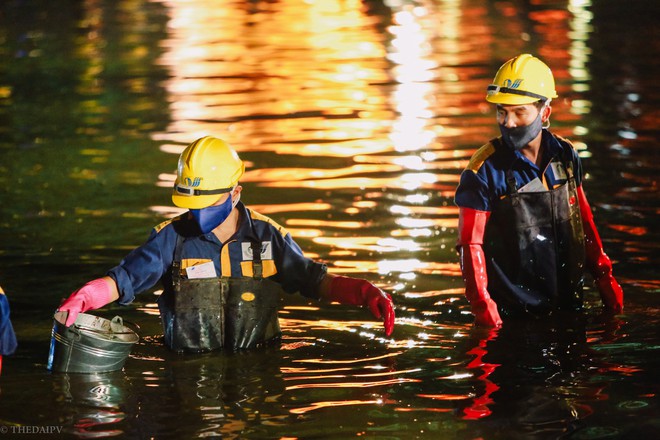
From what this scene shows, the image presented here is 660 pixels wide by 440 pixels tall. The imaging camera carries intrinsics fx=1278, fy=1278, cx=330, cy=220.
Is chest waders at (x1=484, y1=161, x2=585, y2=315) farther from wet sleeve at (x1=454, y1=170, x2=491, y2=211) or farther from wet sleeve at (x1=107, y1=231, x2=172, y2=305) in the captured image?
wet sleeve at (x1=107, y1=231, x2=172, y2=305)

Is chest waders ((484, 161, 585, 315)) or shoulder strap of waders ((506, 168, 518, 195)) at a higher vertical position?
shoulder strap of waders ((506, 168, 518, 195))

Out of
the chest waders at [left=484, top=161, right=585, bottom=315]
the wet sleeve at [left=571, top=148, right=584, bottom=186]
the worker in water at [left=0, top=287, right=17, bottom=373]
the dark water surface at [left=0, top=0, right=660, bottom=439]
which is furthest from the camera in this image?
the wet sleeve at [left=571, top=148, right=584, bottom=186]

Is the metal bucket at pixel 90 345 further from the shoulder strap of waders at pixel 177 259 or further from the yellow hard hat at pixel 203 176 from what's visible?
the yellow hard hat at pixel 203 176

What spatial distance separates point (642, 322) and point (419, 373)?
186cm

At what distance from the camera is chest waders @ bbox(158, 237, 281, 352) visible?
778 centimetres

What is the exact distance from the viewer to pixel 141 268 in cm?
754

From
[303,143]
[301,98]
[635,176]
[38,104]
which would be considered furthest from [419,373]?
[38,104]

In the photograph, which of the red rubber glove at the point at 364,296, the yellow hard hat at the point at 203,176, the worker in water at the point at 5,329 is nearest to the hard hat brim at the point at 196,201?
the yellow hard hat at the point at 203,176

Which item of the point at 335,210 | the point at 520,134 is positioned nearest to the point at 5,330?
the point at 520,134

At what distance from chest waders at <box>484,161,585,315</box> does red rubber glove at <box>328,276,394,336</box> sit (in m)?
1.21

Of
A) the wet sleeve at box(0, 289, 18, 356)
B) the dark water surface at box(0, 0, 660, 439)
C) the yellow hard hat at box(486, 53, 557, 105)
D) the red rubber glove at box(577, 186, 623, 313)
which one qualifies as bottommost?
the dark water surface at box(0, 0, 660, 439)

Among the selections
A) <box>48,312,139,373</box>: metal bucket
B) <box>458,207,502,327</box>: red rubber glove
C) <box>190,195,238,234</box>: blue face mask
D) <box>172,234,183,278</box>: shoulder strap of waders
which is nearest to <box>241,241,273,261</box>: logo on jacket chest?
<box>190,195,238,234</box>: blue face mask

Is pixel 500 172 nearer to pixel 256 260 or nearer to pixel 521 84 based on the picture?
pixel 521 84

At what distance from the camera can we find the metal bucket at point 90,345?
7.32m
